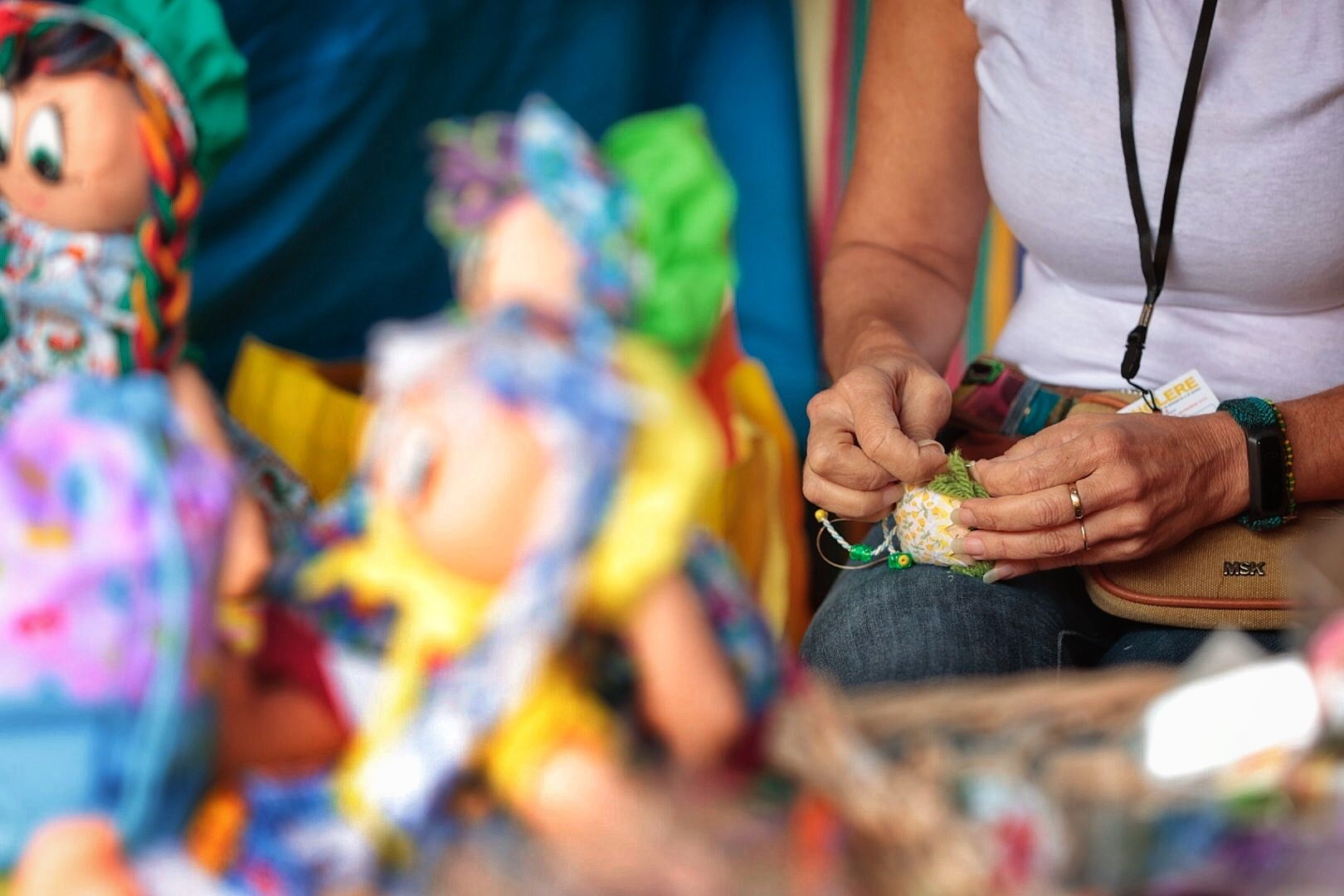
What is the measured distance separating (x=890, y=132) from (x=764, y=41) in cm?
42

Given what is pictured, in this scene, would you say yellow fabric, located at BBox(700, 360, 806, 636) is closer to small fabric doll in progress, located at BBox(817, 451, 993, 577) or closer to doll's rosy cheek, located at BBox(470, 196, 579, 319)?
small fabric doll in progress, located at BBox(817, 451, 993, 577)

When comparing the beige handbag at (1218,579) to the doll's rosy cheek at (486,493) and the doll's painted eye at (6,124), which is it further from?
the doll's painted eye at (6,124)

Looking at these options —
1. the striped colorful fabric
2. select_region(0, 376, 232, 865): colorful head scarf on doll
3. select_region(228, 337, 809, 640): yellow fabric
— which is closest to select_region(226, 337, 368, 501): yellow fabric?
select_region(228, 337, 809, 640): yellow fabric

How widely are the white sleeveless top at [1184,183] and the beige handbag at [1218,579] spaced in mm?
122

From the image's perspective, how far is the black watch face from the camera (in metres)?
0.78

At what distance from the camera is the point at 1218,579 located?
2.62 ft

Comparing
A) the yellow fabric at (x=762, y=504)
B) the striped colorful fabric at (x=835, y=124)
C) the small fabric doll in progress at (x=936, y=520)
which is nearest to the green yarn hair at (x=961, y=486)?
the small fabric doll in progress at (x=936, y=520)

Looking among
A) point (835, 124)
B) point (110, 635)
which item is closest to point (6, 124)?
point (110, 635)

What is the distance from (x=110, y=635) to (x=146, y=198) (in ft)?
0.73

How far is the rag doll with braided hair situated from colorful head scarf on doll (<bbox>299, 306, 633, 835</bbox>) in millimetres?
183

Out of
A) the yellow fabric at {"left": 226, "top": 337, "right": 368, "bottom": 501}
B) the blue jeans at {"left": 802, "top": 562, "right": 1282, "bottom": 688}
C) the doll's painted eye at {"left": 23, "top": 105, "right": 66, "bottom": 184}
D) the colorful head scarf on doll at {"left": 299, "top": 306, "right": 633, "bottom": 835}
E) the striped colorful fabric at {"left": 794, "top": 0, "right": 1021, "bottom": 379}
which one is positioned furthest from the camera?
the striped colorful fabric at {"left": 794, "top": 0, "right": 1021, "bottom": 379}

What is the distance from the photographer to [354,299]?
0.99 metres

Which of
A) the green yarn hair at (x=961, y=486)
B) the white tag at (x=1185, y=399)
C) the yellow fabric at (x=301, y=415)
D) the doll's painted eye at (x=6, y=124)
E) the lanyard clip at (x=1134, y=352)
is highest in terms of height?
the doll's painted eye at (x=6, y=124)

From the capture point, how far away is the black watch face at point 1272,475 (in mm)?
780
